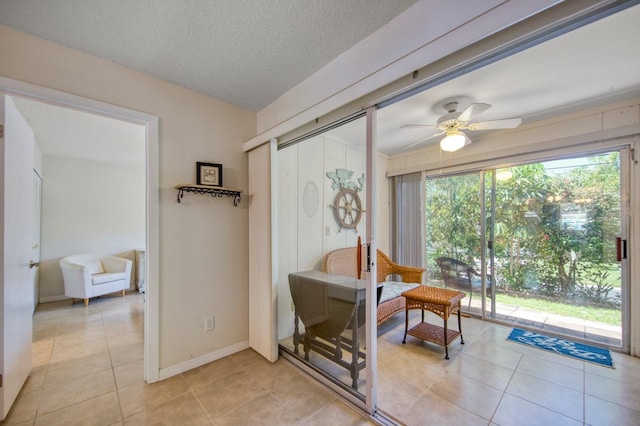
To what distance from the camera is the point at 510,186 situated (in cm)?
348

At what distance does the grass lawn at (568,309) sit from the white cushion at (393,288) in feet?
4.17

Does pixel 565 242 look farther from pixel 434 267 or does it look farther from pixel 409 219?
pixel 409 219

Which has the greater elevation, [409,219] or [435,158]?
[435,158]

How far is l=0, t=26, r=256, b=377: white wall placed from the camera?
194cm

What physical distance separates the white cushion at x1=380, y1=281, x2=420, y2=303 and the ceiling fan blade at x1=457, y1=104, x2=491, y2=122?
1.87 metres

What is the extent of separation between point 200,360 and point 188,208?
1391mm

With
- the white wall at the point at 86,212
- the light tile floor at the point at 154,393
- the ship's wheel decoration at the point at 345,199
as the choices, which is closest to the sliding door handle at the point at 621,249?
the ship's wheel decoration at the point at 345,199

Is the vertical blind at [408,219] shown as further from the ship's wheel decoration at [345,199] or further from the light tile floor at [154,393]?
the light tile floor at [154,393]

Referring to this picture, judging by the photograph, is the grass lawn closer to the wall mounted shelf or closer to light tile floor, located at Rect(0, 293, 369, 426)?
light tile floor, located at Rect(0, 293, 369, 426)

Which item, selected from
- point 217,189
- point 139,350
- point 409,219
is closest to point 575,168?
point 409,219

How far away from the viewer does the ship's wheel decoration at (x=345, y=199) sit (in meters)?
2.40

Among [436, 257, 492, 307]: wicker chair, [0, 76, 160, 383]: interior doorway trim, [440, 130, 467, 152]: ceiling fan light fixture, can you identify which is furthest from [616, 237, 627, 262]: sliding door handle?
[0, 76, 160, 383]: interior doorway trim

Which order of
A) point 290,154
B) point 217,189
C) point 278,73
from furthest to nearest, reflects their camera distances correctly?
1. point 290,154
2. point 217,189
3. point 278,73

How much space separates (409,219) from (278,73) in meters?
3.06
